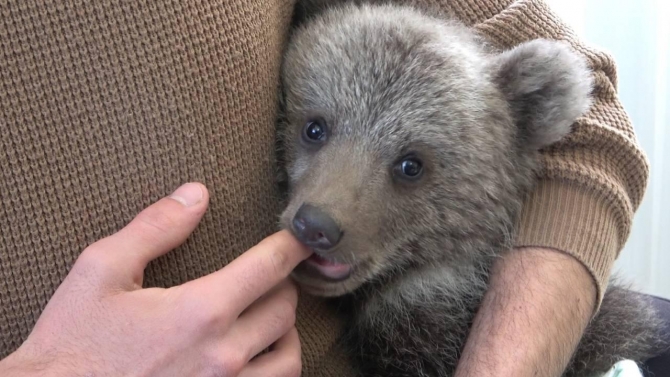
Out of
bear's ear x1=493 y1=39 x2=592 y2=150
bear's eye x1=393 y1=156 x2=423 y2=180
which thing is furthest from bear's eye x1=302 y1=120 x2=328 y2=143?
bear's ear x1=493 y1=39 x2=592 y2=150

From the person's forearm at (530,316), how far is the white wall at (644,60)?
1.23 metres

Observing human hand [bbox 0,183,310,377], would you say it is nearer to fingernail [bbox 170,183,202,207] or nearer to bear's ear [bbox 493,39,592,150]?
fingernail [bbox 170,183,202,207]

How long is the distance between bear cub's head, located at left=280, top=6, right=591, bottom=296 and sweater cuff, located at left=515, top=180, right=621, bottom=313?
0.14ft

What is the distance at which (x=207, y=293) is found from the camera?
112cm

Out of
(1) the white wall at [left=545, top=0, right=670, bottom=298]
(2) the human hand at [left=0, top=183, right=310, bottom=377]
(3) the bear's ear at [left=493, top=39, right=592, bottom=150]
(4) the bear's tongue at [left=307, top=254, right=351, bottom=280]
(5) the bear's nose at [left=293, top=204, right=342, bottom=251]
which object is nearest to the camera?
(2) the human hand at [left=0, top=183, right=310, bottom=377]

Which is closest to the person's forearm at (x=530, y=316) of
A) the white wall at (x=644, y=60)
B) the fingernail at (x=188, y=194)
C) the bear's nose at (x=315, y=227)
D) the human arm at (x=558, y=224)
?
the human arm at (x=558, y=224)

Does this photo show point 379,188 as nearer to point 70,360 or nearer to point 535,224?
point 535,224

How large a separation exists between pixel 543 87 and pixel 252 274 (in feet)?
2.44

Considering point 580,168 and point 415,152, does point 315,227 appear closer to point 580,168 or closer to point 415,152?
point 415,152

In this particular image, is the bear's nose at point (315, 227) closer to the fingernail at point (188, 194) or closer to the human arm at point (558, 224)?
the fingernail at point (188, 194)

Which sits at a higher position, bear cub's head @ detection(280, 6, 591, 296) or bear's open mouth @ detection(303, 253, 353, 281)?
bear cub's head @ detection(280, 6, 591, 296)

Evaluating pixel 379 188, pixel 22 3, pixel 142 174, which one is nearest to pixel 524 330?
pixel 379 188

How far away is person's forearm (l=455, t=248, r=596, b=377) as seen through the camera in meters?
1.43

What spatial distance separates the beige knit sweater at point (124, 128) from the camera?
114cm
